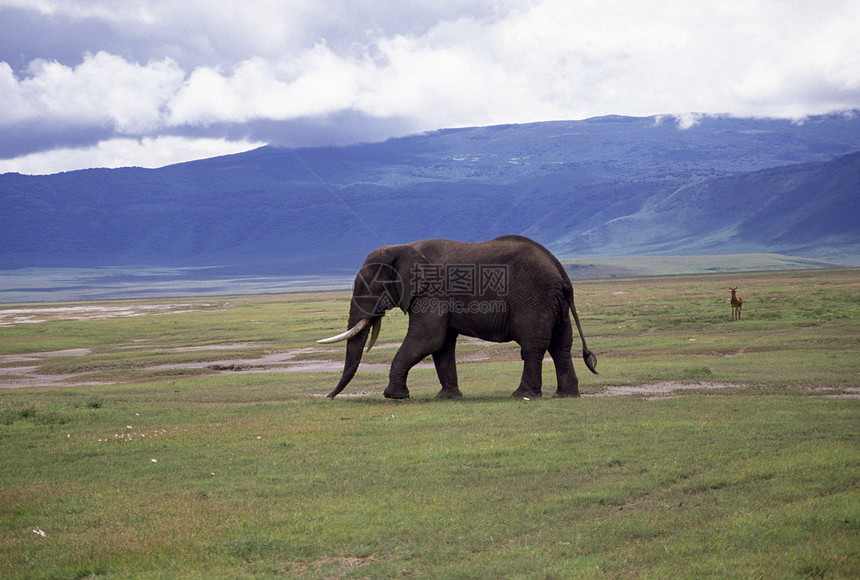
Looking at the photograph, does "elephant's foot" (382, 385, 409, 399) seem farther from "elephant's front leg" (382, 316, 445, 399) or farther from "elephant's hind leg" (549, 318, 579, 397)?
"elephant's hind leg" (549, 318, 579, 397)

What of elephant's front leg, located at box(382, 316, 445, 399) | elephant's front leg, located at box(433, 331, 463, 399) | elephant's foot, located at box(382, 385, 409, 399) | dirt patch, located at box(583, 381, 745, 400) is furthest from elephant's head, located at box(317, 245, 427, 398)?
dirt patch, located at box(583, 381, 745, 400)

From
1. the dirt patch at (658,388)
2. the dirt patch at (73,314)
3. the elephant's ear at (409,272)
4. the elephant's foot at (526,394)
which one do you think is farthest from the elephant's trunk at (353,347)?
the dirt patch at (73,314)

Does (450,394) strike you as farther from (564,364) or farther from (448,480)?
(448,480)

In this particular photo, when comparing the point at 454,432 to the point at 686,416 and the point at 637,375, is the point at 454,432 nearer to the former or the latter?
the point at 686,416

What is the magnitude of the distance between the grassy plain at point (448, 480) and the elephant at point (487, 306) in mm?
1288

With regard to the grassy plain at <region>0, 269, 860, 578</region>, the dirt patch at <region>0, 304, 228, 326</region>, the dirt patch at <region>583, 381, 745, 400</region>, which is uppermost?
the grassy plain at <region>0, 269, 860, 578</region>

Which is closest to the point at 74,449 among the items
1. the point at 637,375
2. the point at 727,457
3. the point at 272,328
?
the point at 727,457

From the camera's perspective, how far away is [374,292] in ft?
69.1

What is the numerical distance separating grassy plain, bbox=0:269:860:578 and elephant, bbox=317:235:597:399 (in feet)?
4.23

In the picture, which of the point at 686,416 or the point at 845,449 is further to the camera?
the point at 686,416

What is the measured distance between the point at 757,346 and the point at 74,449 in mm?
24336

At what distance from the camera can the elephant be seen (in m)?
19.5

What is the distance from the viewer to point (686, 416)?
51.9 feet

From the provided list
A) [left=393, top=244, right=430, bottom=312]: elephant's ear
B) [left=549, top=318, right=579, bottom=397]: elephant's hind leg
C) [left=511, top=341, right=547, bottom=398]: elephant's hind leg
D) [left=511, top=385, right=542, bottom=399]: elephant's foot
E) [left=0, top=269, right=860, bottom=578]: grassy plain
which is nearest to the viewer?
[left=0, top=269, right=860, bottom=578]: grassy plain
